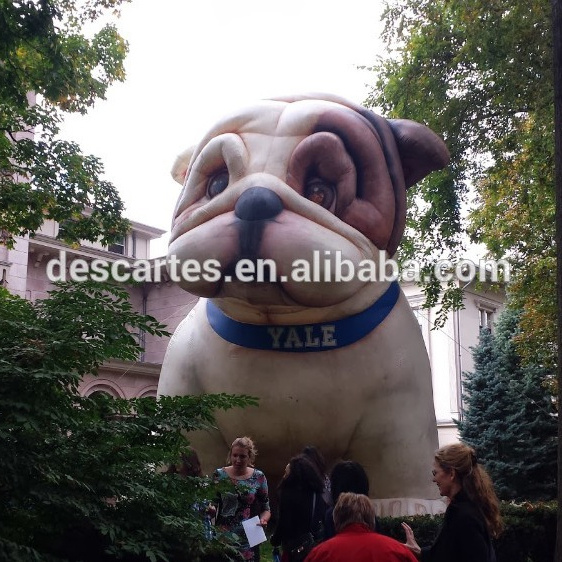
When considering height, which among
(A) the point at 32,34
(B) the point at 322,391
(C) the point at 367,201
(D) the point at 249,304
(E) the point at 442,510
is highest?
(A) the point at 32,34

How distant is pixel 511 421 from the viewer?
1636 centimetres

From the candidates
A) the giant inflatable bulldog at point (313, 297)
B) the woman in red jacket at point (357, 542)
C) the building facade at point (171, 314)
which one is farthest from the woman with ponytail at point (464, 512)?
the building facade at point (171, 314)

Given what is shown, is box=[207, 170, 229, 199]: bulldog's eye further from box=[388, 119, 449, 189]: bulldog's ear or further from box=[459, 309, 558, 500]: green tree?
box=[459, 309, 558, 500]: green tree

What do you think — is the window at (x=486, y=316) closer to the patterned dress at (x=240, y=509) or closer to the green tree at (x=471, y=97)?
the green tree at (x=471, y=97)

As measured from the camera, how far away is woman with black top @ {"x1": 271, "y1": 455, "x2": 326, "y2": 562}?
436 cm

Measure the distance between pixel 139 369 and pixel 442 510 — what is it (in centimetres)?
1410

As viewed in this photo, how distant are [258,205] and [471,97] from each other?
541cm

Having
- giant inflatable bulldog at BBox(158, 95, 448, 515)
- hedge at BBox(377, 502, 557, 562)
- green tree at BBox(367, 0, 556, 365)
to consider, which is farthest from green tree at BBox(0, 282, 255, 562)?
green tree at BBox(367, 0, 556, 365)

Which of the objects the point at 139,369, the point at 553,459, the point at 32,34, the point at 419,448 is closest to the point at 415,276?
the point at 419,448

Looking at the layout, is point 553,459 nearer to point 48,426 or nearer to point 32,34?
point 32,34

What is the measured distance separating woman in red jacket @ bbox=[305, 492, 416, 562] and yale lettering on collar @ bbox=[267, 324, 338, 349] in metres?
2.44

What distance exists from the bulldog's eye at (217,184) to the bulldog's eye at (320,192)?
592 mm

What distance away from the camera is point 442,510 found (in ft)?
18.7

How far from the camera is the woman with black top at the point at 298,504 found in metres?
4.36
